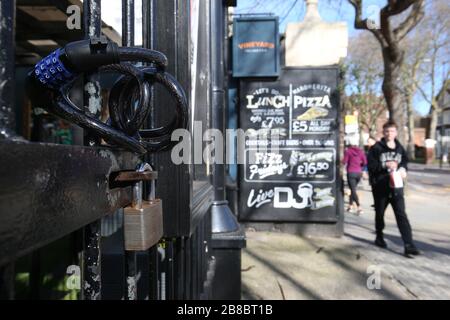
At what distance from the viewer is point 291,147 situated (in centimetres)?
731

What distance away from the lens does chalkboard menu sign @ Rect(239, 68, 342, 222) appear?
7.20 m

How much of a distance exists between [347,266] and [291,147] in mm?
2476

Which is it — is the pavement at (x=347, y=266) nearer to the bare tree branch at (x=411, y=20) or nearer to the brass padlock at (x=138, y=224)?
the brass padlock at (x=138, y=224)

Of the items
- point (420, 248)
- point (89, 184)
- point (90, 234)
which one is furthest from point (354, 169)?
point (89, 184)

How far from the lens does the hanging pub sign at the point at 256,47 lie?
708 cm

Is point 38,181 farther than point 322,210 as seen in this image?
No

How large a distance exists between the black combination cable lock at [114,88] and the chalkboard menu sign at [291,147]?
20.4 ft

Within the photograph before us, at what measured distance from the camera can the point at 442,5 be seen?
35.3 ft

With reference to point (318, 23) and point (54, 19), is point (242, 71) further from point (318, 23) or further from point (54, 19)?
point (54, 19)

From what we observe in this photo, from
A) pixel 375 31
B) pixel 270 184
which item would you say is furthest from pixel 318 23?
pixel 375 31

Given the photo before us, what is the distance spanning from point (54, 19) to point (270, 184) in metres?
4.70

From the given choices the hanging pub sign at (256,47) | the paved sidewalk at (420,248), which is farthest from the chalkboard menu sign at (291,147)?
the paved sidewalk at (420,248)

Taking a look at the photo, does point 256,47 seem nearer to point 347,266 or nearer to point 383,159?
point 383,159

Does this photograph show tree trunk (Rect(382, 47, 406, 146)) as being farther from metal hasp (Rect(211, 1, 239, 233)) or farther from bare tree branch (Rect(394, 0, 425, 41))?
metal hasp (Rect(211, 1, 239, 233))
